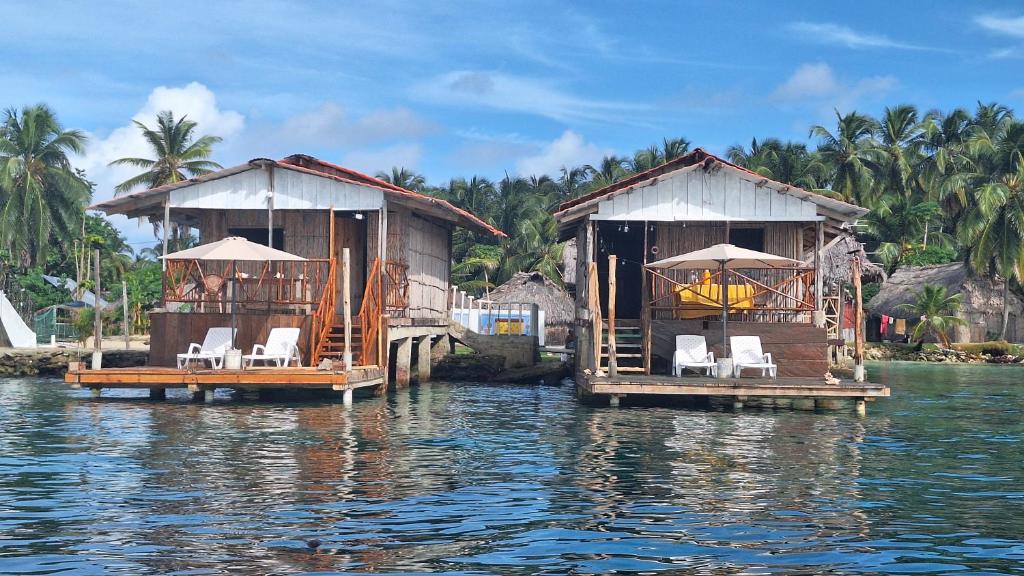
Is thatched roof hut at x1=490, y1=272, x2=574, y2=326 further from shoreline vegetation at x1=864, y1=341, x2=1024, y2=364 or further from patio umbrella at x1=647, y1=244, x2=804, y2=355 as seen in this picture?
patio umbrella at x1=647, y1=244, x2=804, y2=355

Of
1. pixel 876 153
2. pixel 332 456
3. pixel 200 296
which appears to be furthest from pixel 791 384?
pixel 876 153

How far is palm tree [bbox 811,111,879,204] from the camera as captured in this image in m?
56.2

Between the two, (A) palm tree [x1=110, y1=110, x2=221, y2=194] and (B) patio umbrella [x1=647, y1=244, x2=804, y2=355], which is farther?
(A) palm tree [x1=110, y1=110, x2=221, y2=194]

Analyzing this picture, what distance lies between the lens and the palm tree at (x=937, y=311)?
142ft

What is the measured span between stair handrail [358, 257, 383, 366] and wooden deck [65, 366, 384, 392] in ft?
6.58

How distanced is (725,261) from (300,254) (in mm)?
9896

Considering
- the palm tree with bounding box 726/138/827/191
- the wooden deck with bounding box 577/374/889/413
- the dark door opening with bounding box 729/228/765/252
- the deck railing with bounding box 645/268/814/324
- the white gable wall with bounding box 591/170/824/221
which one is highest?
the palm tree with bounding box 726/138/827/191

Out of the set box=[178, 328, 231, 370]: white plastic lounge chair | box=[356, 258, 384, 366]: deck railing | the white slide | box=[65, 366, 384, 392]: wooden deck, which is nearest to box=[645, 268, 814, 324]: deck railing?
box=[356, 258, 384, 366]: deck railing

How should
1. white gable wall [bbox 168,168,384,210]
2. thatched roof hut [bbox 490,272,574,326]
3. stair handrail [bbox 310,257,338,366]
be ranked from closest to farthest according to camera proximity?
stair handrail [bbox 310,257,338,366], white gable wall [bbox 168,168,384,210], thatched roof hut [bbox 490,272,574,326]

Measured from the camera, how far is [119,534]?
8.51 m

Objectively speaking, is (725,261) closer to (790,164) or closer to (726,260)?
(726,260)

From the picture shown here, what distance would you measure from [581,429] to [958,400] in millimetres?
11457

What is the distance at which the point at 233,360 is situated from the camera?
19.4m

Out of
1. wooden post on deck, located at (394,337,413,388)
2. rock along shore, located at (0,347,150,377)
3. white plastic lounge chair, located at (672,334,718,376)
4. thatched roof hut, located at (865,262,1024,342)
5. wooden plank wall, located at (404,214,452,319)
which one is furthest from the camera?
thatched roof hut, located at (865,262,1024,342)
